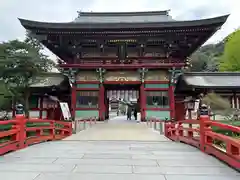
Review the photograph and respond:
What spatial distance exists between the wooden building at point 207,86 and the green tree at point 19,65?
38.0 ft

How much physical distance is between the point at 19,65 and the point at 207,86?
1460cm

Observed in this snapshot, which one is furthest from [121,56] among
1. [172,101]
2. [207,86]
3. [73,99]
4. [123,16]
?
[123,16]

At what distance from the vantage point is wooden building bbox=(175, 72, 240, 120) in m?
19.7

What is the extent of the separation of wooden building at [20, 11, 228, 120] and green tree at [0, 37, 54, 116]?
2.97 metres

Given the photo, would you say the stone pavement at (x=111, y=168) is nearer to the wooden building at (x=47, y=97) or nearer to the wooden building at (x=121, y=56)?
the wooden building at (x=121, y=56)

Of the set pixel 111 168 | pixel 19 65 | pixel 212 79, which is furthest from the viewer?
pixel 212 79

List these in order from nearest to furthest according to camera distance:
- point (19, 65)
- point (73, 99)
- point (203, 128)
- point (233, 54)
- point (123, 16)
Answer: point (203, 128)
point (19, 65)
point (73, 99)
point (123, 16)
point (233, 54)

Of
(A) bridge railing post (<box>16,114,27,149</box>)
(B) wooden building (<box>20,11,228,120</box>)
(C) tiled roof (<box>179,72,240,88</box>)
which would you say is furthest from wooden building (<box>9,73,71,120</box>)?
(A) bridge railing post (<box>16,114,27,149</box>)

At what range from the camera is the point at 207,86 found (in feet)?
64.0

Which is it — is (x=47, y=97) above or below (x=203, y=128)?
above

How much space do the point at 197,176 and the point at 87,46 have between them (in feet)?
57.9

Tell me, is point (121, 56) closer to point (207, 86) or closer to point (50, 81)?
point (50, 81)

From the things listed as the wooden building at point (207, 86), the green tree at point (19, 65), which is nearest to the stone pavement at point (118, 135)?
the green tree at point (19, 65)

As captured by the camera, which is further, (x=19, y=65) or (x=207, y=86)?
(x=207, y=86)
